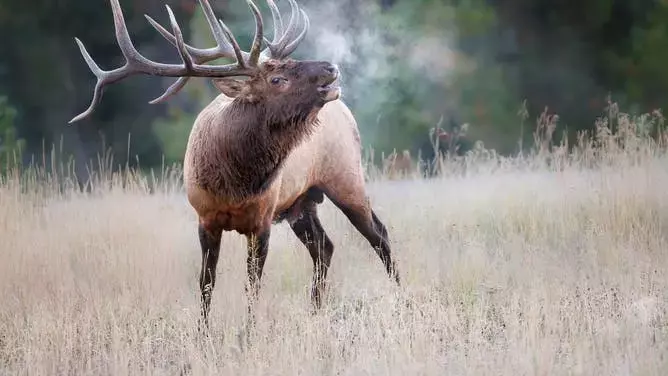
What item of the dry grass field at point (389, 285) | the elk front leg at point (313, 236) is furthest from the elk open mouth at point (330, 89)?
the elk front leg at point (313, 236)

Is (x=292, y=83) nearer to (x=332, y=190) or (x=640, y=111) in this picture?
(x=332, y=190)

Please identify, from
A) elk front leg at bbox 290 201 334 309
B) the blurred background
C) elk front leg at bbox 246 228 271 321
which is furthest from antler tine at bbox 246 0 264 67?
the blurred background

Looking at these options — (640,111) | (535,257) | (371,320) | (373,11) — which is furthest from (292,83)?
(373,11)

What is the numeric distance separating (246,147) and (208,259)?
49 centimetres

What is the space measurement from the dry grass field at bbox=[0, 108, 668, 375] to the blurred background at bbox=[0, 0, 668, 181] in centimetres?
118

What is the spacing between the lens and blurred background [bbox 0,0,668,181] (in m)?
6.37

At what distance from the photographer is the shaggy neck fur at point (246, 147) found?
326 cm

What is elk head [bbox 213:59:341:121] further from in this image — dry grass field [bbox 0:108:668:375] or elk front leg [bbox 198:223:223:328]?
dry grass field [bbox 0:108:668:375]

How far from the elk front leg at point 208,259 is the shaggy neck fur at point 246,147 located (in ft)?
0.62

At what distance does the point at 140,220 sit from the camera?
4.77 meters

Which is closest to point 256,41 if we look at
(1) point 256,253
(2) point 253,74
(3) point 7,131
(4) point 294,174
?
(2) point 253,74

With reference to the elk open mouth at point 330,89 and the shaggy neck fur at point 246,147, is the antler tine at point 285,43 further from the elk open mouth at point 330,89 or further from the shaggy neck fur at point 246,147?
the elk open mouth at point 330,89

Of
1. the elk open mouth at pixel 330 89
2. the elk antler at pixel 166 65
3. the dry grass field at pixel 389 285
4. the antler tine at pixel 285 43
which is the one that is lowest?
the dry grass field at pixel 389 285

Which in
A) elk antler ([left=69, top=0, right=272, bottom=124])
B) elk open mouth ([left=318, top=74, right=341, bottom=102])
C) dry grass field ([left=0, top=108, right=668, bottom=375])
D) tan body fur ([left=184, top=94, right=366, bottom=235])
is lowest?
dry grass field ([left=0, top=108, right=668, bottom=375])
